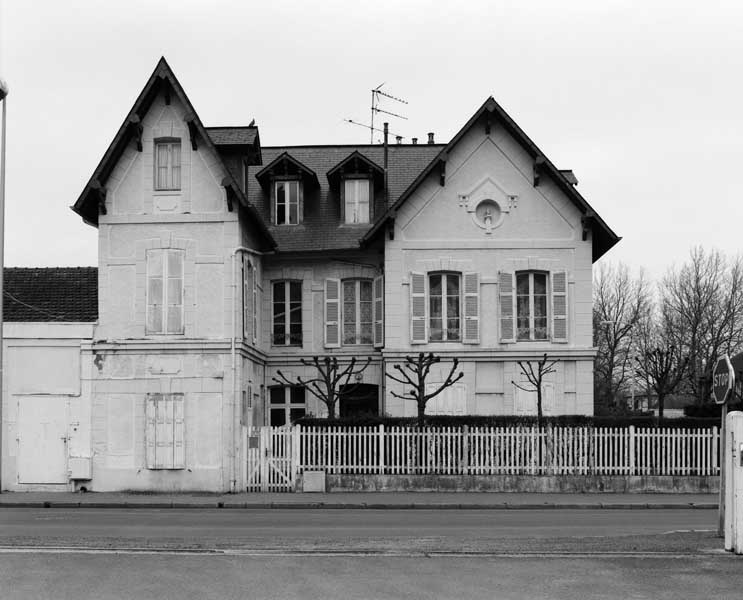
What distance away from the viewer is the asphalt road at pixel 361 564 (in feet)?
38.4

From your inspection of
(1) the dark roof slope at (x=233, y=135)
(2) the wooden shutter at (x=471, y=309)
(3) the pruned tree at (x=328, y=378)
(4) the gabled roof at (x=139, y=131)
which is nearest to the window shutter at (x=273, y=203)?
(1) the dark roof slope at (x=233, y=135)

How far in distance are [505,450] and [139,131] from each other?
12442 millimetres

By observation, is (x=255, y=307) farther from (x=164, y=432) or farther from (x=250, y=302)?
(x=164, y=432)

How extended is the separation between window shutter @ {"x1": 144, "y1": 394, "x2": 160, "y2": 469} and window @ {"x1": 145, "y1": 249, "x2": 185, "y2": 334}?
5.80ft

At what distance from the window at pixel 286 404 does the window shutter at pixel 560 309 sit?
26.7 feet

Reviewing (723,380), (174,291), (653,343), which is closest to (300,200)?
(174,291)

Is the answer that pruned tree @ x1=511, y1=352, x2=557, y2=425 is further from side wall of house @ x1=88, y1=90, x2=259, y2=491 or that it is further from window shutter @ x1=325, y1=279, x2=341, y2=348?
side wall of house @ x1=88, y1=90, x2=259, y2=491

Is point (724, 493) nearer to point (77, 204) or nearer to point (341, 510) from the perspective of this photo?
point (341, 510)

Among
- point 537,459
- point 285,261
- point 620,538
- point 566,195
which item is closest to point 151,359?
point 285,261

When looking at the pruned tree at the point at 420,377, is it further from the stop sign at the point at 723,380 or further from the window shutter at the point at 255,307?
the stop sign at the point at 723,380

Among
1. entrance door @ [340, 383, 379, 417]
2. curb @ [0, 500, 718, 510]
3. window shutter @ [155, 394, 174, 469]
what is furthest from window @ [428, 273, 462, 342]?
curb @ [0, 500, 718, 510]

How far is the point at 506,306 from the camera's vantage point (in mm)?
34875

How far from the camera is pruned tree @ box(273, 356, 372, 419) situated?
111 ft

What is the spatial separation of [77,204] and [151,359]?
14.5 ft
